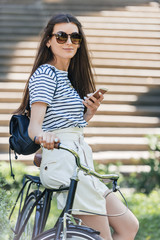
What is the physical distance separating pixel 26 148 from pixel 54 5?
310 inches

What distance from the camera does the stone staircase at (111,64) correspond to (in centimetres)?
776

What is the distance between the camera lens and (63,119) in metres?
2.72

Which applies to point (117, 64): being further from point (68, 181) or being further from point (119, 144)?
point (68, 181)

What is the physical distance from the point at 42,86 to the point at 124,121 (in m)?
5.39

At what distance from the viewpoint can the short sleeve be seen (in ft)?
8.49

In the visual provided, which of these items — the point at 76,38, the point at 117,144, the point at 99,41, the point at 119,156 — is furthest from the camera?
the point at 99,41

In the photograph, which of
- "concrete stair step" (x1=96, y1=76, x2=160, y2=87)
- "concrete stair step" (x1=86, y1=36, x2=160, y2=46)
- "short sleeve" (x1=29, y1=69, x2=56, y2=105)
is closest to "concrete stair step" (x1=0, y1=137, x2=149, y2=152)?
"concrete stair step" (x1=96, y1=76, x2=160, y2=87)

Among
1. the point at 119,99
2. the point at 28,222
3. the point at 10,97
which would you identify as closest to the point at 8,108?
the point at 10,97

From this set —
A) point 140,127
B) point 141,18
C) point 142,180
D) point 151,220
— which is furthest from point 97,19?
point 151,220

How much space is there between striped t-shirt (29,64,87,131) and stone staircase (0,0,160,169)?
14.9ft

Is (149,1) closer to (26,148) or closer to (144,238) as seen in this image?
(144,238)

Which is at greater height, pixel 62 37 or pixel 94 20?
pixel 62 37

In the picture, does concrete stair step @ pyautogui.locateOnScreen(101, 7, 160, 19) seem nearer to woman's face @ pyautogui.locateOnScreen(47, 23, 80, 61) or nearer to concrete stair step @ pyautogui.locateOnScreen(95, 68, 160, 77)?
concrete stair step @ pyautogui.locateOnScreen(95, 68, 160, 77)

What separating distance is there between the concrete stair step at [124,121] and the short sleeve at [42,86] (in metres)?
5.22
